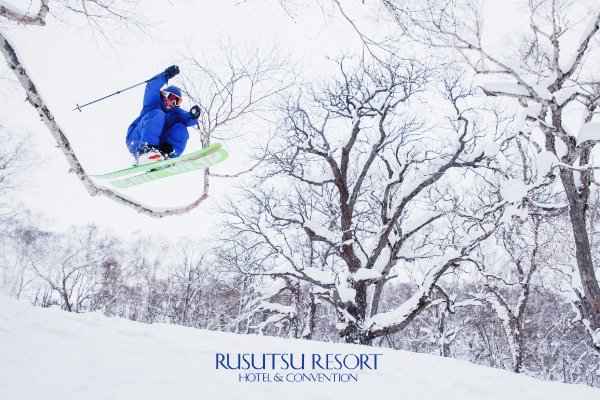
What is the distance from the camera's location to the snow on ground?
6.56ft

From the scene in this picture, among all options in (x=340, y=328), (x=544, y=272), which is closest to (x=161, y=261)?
(x=340, y=328)

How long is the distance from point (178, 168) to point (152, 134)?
645 millimetres

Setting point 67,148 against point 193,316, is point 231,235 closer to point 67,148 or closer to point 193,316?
point 67,148

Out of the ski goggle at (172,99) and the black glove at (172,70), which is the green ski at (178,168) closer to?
the ski goggle at (172,99)

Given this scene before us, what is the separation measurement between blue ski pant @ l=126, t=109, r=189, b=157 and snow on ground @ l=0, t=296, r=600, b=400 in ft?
8.25

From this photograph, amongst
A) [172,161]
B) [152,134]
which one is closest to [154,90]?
[152,134]

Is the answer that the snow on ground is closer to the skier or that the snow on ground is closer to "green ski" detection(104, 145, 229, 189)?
"green ski" detection(104, 145, 229, 189)

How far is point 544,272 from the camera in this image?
521 inches

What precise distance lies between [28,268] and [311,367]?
26.7m

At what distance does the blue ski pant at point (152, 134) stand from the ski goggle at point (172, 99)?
1.11 feet

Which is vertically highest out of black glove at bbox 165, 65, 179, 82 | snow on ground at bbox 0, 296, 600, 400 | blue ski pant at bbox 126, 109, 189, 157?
black glove at bbox 165, 65, 179, 82

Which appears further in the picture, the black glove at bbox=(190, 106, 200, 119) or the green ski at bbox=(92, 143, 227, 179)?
the black glove at bbox=(190, 106, 200, 119)

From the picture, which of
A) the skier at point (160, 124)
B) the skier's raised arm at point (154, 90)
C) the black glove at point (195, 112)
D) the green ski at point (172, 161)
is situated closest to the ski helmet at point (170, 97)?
the skier at point (160, 124)

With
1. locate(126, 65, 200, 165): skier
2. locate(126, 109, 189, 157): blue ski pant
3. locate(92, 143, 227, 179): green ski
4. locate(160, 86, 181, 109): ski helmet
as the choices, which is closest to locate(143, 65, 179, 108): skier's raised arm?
locate(126, 65, 200, 165): skier
